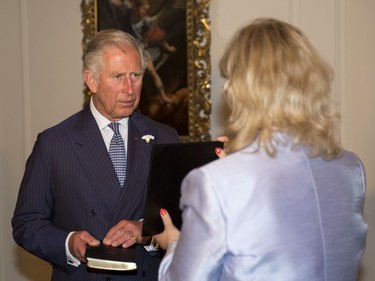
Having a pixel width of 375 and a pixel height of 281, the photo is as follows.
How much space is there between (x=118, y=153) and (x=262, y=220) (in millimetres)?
1485

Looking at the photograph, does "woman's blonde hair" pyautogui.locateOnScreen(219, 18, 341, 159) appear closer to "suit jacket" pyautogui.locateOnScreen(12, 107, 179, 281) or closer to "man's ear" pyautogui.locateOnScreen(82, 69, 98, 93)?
"suit jacket" pyautogui.locateOnScreen(12, 107, 179, 281)

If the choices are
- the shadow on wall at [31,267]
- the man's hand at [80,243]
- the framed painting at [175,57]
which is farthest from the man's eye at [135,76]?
the shadow on wall at [31,267]

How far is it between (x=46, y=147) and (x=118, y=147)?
380 millimetres

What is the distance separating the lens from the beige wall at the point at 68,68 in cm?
473

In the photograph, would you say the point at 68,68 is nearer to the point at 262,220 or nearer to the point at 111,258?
the point at 111,258

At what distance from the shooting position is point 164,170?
263 cm

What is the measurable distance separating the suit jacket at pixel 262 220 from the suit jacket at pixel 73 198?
1.10 metres

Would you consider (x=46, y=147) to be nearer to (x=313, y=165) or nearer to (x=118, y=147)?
(x=118, y=147)

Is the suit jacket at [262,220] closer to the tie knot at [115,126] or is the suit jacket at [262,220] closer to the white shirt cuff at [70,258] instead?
the white shirt cuff at [70,258]

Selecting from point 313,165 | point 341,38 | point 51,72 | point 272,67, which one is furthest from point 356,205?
point 51,72

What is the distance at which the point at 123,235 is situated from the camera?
2.88 m

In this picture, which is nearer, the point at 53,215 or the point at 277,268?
the point at 277,268

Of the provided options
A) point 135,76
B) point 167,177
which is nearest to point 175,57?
point 135,76

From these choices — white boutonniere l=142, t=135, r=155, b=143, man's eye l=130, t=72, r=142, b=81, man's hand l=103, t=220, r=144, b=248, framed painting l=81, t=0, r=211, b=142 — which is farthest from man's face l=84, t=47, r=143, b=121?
framed painting l=81, t=0, r=211, b=142
